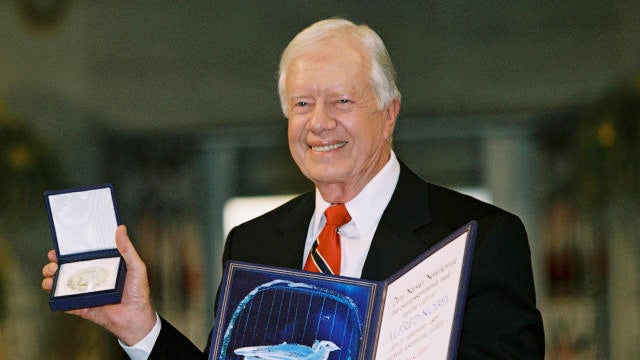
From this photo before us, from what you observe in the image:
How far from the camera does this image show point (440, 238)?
97.9 inches

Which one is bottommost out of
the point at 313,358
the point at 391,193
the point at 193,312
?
the point at 193,312

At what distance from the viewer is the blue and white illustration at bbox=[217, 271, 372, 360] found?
2.16 meters

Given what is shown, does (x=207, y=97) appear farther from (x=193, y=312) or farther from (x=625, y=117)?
(x=625, y=117)

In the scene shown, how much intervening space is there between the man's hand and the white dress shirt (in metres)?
0.07

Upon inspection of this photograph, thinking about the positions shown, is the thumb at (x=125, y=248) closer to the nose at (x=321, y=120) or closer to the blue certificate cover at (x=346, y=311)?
the blue certificate cover at (x=346, y=311)

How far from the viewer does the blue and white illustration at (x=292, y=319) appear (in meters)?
2.16

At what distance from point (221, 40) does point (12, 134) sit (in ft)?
3.50

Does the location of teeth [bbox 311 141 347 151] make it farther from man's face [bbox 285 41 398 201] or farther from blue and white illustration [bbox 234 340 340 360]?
blue and white illustration [bbox 234 340 340 360]

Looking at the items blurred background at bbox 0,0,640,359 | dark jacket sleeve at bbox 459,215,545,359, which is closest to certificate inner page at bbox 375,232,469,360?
dark jacket sleeve at bbox 459,215,545,359

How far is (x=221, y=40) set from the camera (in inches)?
199

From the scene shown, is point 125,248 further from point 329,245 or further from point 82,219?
point 329,245

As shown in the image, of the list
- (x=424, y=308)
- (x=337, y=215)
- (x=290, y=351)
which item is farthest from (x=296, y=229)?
(x=424, y=308)

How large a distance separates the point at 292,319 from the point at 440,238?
43 centimetres

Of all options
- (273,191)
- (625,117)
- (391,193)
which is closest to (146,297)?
(391,193)
